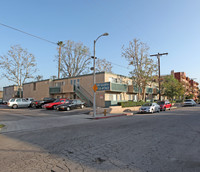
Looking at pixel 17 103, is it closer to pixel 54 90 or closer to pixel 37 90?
pixel 54 90

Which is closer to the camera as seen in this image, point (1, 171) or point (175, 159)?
point (1, 171)

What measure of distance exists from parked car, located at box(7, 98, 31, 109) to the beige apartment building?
6844 mm

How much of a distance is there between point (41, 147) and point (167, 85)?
3804 cm

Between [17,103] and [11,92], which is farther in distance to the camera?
[11,92]

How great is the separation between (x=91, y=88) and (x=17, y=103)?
13.0 m

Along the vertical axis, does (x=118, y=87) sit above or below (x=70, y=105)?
above

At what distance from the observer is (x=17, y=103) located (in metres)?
27.7

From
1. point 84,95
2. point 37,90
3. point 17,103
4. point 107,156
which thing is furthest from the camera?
point 37,90

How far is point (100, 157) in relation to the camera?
15.5ft

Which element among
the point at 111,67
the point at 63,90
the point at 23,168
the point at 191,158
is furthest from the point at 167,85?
the point at 23,168

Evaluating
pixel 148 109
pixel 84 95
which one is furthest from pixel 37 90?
pixel 148 109

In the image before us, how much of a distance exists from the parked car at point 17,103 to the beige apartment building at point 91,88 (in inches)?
269

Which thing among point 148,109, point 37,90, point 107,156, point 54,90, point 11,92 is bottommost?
point 148,109

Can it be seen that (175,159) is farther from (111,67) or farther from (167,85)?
(111,67)
